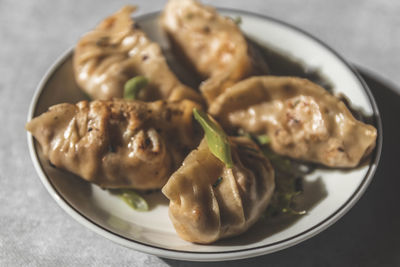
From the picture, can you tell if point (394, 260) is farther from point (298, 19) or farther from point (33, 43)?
point (33, 43)

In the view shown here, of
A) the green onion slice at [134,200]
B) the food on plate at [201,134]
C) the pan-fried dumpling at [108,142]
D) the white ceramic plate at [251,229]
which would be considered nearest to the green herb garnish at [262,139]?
the food on plate at [201,134]

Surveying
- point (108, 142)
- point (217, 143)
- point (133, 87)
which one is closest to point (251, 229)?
point (217, 143)

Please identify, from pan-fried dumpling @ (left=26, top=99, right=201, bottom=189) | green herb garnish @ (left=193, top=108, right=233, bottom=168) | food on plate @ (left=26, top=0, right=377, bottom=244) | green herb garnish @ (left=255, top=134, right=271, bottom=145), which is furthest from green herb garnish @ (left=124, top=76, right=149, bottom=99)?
green herb garnish @ (left=255, top=134, right=271, bottom=145)

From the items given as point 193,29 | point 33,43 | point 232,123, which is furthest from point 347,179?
point 33,43

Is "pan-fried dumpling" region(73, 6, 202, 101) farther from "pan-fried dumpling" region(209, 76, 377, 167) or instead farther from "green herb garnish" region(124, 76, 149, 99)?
"pan-fried dumpling" region(209, 76, 377, 167)

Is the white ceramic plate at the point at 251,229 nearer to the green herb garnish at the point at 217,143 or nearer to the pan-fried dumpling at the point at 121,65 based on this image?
the pan-fried dumpling at the point at 121,65

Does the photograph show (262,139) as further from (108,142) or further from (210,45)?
(108,142)

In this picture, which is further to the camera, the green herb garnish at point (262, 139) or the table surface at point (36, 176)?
the green herb garnish at point (262, 139)
